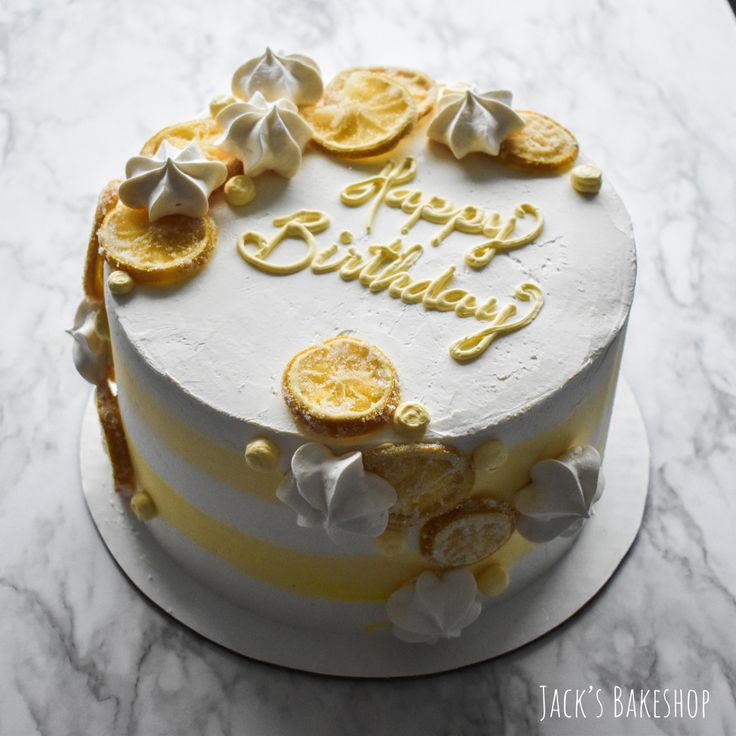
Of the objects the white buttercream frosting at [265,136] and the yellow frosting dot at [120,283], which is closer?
the yellow frosting dot at [120,283]

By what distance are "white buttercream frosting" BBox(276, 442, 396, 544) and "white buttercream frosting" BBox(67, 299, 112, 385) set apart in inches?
25.0

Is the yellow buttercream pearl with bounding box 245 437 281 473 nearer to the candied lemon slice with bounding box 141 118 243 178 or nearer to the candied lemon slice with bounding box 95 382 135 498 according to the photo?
the candied lemon slice with bounding box 95 382 135 498

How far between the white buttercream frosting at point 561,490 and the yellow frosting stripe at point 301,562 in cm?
14

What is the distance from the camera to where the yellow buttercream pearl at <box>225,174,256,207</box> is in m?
2.41

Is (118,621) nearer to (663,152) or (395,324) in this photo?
(395,324)

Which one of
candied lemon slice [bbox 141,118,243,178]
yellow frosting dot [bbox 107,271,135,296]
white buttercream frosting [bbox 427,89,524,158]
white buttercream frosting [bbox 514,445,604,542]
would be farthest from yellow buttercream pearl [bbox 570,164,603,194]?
yellow frosting dot [bbox 107,271,135,296]

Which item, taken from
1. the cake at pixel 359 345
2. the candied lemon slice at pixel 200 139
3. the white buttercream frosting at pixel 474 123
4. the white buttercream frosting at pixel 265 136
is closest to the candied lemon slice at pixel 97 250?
the cake at pixel 359 345

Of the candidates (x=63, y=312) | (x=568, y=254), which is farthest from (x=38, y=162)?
(x=568, y=254)

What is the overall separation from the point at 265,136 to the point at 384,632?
0.99 meters

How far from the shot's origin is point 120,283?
225 centimetres

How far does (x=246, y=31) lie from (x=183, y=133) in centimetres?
136

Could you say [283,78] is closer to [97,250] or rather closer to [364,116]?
[364,116]

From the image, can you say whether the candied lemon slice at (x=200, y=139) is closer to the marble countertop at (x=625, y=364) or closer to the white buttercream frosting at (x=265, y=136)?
the white buttercream frosting at (x=265, y=136)

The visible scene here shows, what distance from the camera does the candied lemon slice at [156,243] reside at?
2275 millimetres
